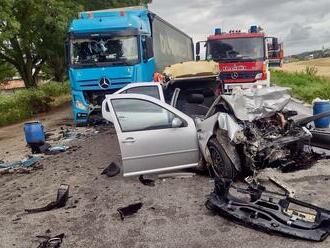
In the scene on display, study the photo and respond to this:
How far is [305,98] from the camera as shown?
1867 cm

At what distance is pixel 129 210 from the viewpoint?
5.91m

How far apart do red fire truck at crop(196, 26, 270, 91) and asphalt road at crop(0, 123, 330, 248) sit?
30.7ft

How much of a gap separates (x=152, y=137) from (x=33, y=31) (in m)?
21.4

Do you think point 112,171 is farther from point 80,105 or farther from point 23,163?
point 80,105

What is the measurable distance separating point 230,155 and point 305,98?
13180mm

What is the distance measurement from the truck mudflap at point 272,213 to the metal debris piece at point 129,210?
0.97 metres

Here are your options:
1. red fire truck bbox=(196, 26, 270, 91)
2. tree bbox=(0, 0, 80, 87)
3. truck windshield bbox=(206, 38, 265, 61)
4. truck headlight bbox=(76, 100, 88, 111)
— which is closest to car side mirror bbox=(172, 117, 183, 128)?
truck headlight bbox=(76, 100, 88, 111)

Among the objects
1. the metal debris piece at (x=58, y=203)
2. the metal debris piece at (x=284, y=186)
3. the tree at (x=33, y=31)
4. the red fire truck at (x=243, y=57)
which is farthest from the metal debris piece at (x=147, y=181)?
the tree at (x=33, y=31)

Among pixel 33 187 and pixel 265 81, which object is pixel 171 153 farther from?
pixel 265 81

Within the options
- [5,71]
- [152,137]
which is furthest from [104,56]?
[5,71]

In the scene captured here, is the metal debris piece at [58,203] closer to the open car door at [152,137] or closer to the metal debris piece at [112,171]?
the open car door at [152,137]

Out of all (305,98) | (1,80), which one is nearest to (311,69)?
(305,98)

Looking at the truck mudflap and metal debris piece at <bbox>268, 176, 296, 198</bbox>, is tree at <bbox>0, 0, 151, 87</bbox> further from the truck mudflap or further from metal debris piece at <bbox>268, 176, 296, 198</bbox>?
the truck mudflap

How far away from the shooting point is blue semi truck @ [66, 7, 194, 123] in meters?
13.6
